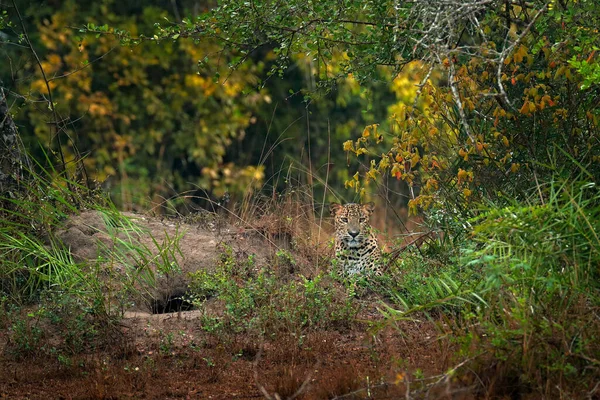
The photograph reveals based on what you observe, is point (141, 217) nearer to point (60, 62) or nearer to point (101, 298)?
point (101, 298)

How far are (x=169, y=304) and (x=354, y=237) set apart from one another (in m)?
1.83

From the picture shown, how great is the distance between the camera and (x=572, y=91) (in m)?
6.46

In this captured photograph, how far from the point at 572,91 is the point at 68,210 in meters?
4.28

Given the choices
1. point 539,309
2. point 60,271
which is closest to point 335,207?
point 60,271

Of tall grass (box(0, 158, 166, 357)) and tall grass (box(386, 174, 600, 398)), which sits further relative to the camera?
tall grass (box(0, 158, 166, 357))

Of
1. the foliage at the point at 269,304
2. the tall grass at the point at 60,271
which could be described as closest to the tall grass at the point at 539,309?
the foliage at the point at 269,304

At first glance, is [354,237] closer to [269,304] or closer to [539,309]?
[269,304]

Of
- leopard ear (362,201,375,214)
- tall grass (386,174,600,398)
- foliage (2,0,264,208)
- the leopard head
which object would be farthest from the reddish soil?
foliage (2,0,264,208)

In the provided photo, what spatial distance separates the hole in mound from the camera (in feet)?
23.1

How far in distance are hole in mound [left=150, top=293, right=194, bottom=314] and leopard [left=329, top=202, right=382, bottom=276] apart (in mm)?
1436

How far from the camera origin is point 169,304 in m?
7.36

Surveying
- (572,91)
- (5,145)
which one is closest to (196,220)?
(5,145)

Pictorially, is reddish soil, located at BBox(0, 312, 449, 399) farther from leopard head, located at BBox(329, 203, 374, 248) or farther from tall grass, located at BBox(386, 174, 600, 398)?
leopard head, located at BBox(329, 203, 374, 248)

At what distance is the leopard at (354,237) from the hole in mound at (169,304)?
144 cm
